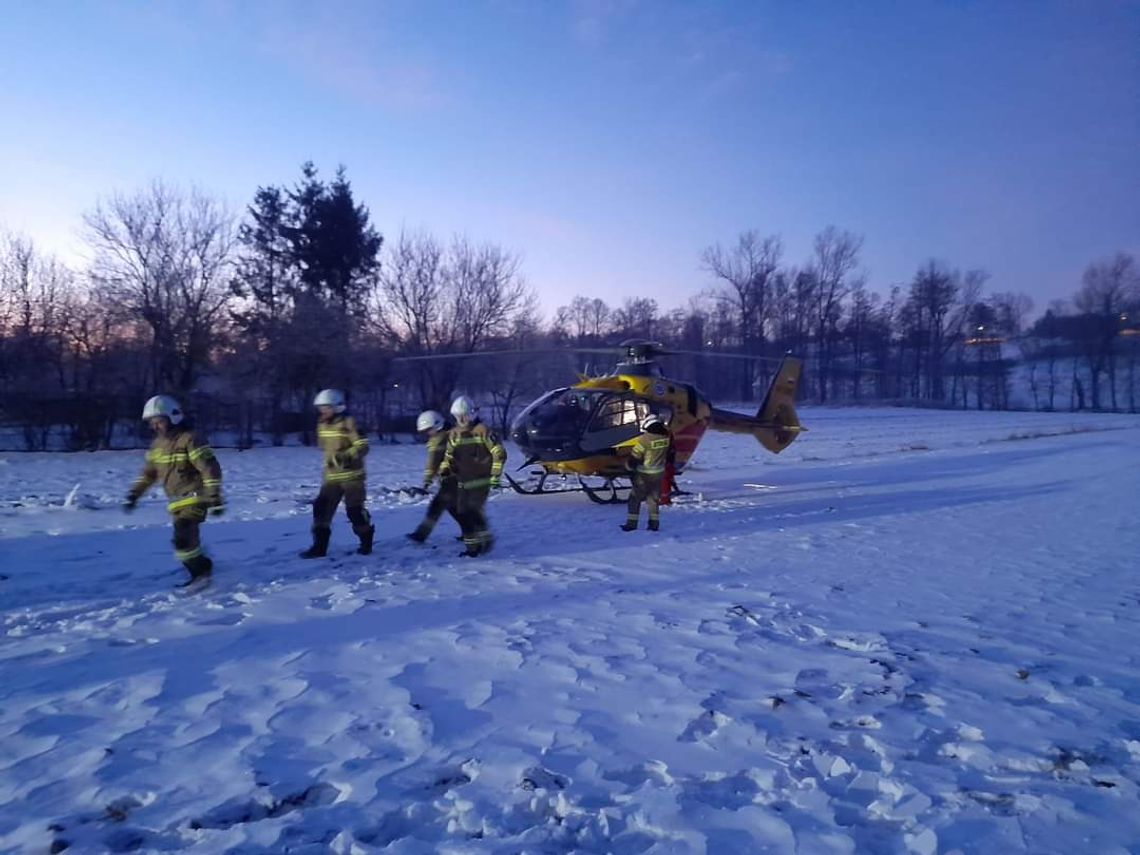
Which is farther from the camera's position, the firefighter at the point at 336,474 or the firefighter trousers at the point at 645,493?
the firefighter trousers at the point at 645,493

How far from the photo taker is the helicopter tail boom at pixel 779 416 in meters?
15.3

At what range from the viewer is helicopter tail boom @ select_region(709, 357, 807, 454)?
1534cm

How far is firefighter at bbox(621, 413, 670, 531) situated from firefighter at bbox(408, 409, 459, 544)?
2.70m

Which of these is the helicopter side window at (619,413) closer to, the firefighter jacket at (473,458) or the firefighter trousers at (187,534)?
the firefighter jacket at (473,458)

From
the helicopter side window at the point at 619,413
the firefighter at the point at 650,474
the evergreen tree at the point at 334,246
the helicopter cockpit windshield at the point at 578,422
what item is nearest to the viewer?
the firefighter at the point at 650,474

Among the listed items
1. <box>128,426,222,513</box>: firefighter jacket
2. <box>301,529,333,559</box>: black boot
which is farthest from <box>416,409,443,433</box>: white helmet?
<box>128,426,222,513</box>: firefighter jacket

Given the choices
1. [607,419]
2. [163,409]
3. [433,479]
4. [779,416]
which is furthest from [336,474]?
[779,416]

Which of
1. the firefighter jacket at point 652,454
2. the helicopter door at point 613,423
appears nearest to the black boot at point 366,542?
the firefighter jacket at point 652,454

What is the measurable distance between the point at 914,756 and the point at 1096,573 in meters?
5.65

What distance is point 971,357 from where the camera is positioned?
67.4 m

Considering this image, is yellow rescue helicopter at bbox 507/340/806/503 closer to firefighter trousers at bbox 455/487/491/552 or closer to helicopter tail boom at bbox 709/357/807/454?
helicopter tail boom at bbox 709/357/807/454

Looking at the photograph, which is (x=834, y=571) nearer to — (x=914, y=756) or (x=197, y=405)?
(x=914, y=756)

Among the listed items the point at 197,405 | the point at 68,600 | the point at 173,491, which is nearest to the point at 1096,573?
the point at 173,491

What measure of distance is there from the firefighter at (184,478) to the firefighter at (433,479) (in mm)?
2440
